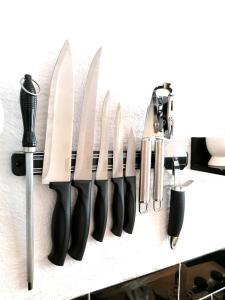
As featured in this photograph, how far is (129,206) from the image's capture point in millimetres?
522

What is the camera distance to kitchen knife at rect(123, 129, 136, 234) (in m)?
0.52

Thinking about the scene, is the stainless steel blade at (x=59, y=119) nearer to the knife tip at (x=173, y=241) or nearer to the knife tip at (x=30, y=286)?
the knife tip at (x=30, y=286)

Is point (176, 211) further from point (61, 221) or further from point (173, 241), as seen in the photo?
point (61, 221)

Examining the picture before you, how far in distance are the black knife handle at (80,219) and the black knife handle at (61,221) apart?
0.7 inches

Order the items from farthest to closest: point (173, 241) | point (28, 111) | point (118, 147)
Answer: point (173, 241)
point (118, 147)
point (28, 111)

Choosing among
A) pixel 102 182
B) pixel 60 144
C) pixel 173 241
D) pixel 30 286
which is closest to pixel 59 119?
pixel 60 144

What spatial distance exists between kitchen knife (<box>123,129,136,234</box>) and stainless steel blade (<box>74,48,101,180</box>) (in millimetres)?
105

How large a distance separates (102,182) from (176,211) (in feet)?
0.74

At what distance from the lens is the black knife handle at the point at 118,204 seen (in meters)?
0.51

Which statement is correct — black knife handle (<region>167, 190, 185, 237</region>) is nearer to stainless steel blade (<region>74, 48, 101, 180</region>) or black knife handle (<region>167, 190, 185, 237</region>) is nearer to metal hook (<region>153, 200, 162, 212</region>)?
metal hook (<region>153, 200, 162, 212</region>)

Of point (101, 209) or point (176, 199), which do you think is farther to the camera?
point (176, 199)

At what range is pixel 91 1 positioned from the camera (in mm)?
491

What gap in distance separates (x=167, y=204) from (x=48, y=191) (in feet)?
1.05

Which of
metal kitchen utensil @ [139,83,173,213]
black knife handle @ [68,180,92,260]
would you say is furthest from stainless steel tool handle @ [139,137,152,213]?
black knife handle @ [68,180,92,260]
